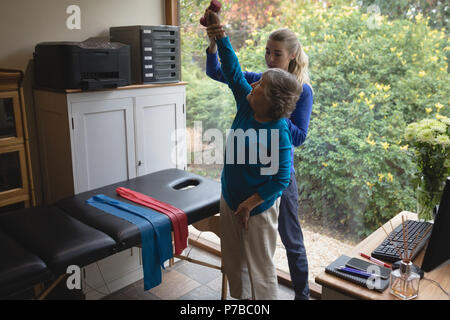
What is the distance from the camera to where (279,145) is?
5.50ft

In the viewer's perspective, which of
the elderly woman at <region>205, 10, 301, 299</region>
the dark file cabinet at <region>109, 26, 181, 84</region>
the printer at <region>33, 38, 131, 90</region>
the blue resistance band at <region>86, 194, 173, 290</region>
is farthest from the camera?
the dark file cabinet at <region>109, 26, 181, 84</region>

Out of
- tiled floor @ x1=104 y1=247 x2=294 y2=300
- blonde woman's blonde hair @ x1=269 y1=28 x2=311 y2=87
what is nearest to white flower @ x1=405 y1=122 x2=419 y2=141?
blonde woman's blonde hair @ x1=269 y1=28 x2=311 y2=87

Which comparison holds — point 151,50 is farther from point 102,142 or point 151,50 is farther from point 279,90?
point 279,90

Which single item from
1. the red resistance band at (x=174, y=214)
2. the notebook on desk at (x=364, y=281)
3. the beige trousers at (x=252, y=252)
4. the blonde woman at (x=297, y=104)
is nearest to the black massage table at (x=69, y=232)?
the red resistance band at (x=174, y=214)

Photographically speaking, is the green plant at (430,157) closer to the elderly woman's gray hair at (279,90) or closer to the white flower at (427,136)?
the white flower at (427,136)

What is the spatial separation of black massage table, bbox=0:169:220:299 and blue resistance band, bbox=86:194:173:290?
0.13 ft

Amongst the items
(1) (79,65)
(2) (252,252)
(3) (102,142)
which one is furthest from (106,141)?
(2) (252,252)

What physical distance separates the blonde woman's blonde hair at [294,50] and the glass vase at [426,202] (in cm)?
77

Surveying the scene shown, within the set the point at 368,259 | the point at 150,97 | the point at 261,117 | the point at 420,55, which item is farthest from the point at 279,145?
the point at 150,97

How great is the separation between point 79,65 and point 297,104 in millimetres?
1178

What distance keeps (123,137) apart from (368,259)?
5.35 ft

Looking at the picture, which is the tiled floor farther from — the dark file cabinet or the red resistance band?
the dark file cabinet

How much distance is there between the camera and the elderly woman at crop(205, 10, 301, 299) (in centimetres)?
164

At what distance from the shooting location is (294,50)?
79.5 inches
